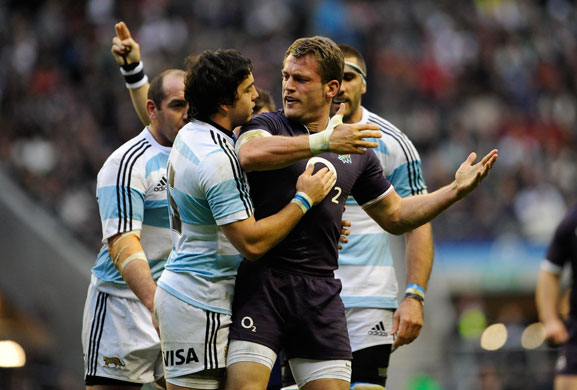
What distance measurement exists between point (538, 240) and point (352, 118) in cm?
1026

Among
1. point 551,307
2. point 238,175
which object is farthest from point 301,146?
point 551,307

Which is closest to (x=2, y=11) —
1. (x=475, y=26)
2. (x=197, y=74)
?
(x=475, y=26)

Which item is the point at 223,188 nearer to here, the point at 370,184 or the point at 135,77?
the point at 370,184

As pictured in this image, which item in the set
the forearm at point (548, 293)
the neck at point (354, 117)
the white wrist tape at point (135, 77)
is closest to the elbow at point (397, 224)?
the neck at point (354, 117)

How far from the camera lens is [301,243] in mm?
5137

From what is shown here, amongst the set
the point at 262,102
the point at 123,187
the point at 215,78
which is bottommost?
the point at 123,187

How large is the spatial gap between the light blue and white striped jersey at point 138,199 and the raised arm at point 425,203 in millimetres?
1470

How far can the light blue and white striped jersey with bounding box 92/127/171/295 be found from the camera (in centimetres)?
612

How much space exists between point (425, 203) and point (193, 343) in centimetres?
155

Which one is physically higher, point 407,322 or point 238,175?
point 238,175

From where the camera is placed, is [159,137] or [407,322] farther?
[159,137]

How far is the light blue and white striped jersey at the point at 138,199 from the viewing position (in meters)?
6.12

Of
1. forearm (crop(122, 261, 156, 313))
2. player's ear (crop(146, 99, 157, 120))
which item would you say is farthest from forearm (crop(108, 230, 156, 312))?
player's ear (crop(146, 99, 157, 120))

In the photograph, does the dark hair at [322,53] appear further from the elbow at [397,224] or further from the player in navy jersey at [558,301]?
the player in navy jersey at [558,301]
